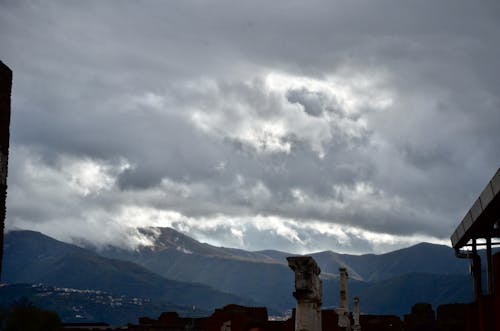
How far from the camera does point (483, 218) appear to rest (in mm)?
21438

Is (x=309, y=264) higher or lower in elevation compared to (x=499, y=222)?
lower

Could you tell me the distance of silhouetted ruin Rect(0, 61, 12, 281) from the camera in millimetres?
10102

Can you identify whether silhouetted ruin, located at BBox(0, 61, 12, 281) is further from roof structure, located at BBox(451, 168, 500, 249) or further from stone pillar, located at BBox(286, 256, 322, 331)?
roof structure, located at BBox(451, 168, 500, 249)

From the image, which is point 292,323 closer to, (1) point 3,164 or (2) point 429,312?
(2) point 429,312

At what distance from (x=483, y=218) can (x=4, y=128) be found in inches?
629

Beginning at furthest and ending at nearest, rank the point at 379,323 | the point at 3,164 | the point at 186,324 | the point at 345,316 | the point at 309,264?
the point at 186,324 → the point at 379,323 → the point at 345,316 → the point at 309,264 → the point at 3,164

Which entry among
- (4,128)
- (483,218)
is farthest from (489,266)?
(4,128)

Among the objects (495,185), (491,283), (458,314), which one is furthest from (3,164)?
(458,314)

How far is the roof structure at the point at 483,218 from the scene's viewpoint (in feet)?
59.9

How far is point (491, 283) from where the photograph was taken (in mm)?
26141

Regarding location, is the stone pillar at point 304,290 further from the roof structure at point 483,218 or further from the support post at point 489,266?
the support post at point 489,266

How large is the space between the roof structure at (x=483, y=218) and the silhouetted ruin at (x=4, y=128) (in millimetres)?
12055

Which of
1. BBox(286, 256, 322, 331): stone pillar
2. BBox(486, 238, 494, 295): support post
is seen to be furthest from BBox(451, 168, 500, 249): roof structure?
BBox(286, 256, 322, 331): stone pillar

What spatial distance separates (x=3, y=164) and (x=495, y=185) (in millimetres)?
12716
